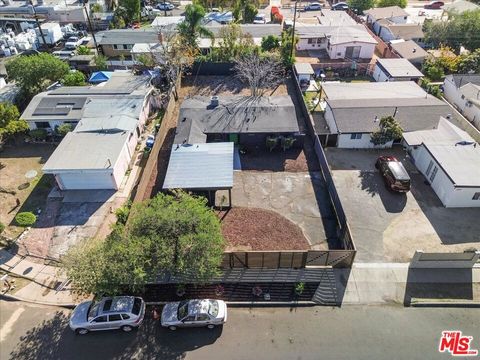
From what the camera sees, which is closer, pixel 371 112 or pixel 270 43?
pixel 371 112

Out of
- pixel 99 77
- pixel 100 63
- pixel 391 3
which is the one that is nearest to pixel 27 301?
pixel 99 77

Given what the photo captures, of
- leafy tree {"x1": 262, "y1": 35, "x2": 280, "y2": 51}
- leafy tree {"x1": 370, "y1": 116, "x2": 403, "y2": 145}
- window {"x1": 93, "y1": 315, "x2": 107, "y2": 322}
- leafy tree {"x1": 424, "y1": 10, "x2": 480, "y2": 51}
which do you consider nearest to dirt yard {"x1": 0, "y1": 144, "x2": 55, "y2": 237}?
window {"x1": 93, "y1": 315, "x2": 107, "y2": 322}

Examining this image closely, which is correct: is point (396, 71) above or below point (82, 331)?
above

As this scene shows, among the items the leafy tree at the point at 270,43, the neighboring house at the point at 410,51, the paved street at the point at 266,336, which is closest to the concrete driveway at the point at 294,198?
the paved street at the point at 266,336

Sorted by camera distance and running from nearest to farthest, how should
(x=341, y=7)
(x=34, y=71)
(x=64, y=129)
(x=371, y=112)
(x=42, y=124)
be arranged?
(x=64, y=129), (x=371, y=112), (x=42, y=124), (x=34, y=71), (x=341, y=7)

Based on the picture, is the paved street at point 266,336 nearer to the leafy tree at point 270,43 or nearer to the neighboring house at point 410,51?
the neighboring house at point 410,51

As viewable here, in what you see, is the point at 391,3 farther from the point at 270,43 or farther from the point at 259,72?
the point at 259,72

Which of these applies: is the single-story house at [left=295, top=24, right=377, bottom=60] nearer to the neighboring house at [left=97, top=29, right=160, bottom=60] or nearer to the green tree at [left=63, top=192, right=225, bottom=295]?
the neighboring house at [left=97, top=29, right=160, bottom=60]
